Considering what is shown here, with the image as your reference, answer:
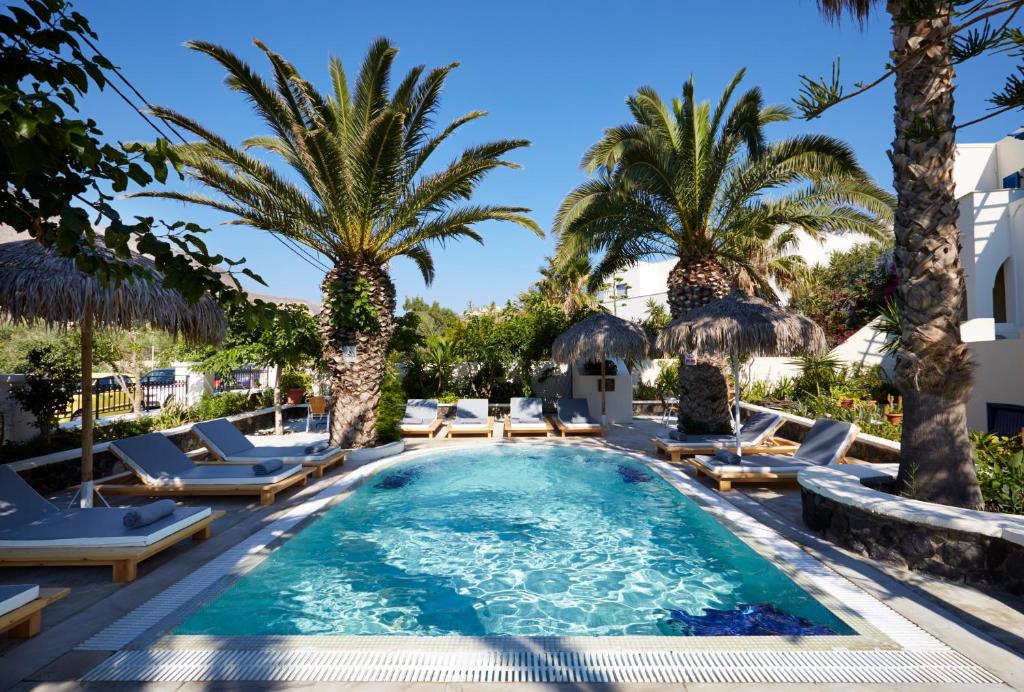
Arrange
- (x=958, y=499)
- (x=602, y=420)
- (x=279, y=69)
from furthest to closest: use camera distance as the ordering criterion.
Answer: (x=602, y=420), (x=279, y=69), (x=958, y=499)

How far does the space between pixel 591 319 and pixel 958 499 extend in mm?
9554

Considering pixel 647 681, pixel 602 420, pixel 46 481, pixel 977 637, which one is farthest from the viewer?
pixel 602 420

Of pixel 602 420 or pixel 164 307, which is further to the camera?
pixel 602 420

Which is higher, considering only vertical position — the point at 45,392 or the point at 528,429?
the point at 45,392

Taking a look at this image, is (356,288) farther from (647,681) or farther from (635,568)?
(647,681)

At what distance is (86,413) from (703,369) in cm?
1071

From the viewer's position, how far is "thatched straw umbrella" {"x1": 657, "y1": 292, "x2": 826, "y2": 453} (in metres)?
8.78

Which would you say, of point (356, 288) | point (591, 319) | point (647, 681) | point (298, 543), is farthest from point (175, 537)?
point (591, 319)

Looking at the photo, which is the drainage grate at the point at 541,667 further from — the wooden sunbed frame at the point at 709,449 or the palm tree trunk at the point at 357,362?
the palm tree trunk at the point at 357,362

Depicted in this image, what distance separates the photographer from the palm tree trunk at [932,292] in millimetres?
5336

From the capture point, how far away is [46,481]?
7879 millimetres

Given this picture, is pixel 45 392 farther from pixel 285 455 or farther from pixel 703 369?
pixel 703 369

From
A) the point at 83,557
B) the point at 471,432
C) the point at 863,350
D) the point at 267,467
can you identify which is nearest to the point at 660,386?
the point at 863,350

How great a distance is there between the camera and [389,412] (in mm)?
11984
